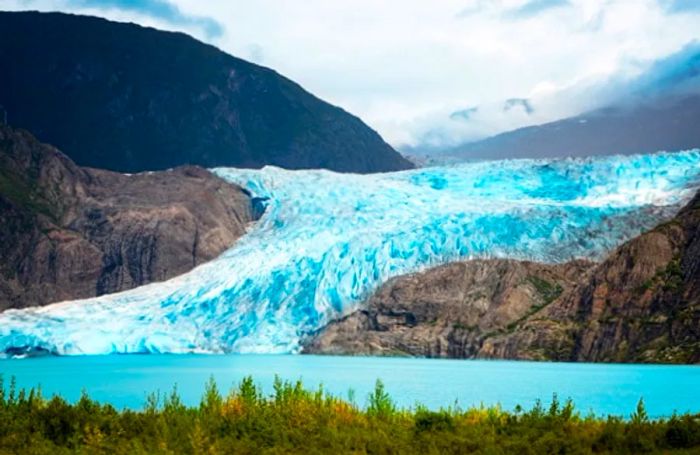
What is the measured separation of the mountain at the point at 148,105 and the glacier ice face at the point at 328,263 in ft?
191

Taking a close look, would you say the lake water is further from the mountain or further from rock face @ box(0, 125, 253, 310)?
the mountain

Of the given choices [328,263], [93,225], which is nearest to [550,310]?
[328,263]

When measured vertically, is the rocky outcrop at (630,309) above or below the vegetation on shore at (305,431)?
above

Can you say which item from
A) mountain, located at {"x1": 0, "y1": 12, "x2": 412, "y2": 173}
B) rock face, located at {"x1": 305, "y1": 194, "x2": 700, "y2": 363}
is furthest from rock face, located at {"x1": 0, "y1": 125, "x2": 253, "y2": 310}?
mountain, located at {"x1": 0, "y1": 12, "x2": 412, "y2": 173}

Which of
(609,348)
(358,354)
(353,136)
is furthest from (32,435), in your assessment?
(353,136)

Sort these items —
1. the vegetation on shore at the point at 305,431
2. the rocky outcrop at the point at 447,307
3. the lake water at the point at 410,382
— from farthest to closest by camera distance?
the rocky outcrop at the point at 447,307
the lake water at the point at 410,382
the vegetation on shore at the point at 305,431

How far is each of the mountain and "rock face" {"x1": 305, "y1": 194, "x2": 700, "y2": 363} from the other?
196 feet

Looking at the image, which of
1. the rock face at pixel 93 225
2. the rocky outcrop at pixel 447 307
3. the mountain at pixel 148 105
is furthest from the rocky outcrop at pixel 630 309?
the mountain at pixel 148 105

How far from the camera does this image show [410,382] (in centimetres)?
3662

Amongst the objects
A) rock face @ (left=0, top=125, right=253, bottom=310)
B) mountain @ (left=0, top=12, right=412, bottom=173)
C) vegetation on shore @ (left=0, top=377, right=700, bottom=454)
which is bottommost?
vegetation on shore @ (left=0, top=377, right=700, bottom=454)

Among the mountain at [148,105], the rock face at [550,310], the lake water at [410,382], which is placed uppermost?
the mountain at [148,105]

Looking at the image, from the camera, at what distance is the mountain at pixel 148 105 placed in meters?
128

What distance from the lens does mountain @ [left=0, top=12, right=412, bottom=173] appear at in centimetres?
12812

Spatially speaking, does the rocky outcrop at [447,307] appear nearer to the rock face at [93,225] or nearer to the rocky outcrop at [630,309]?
the rocky outcrop at [630,309]
